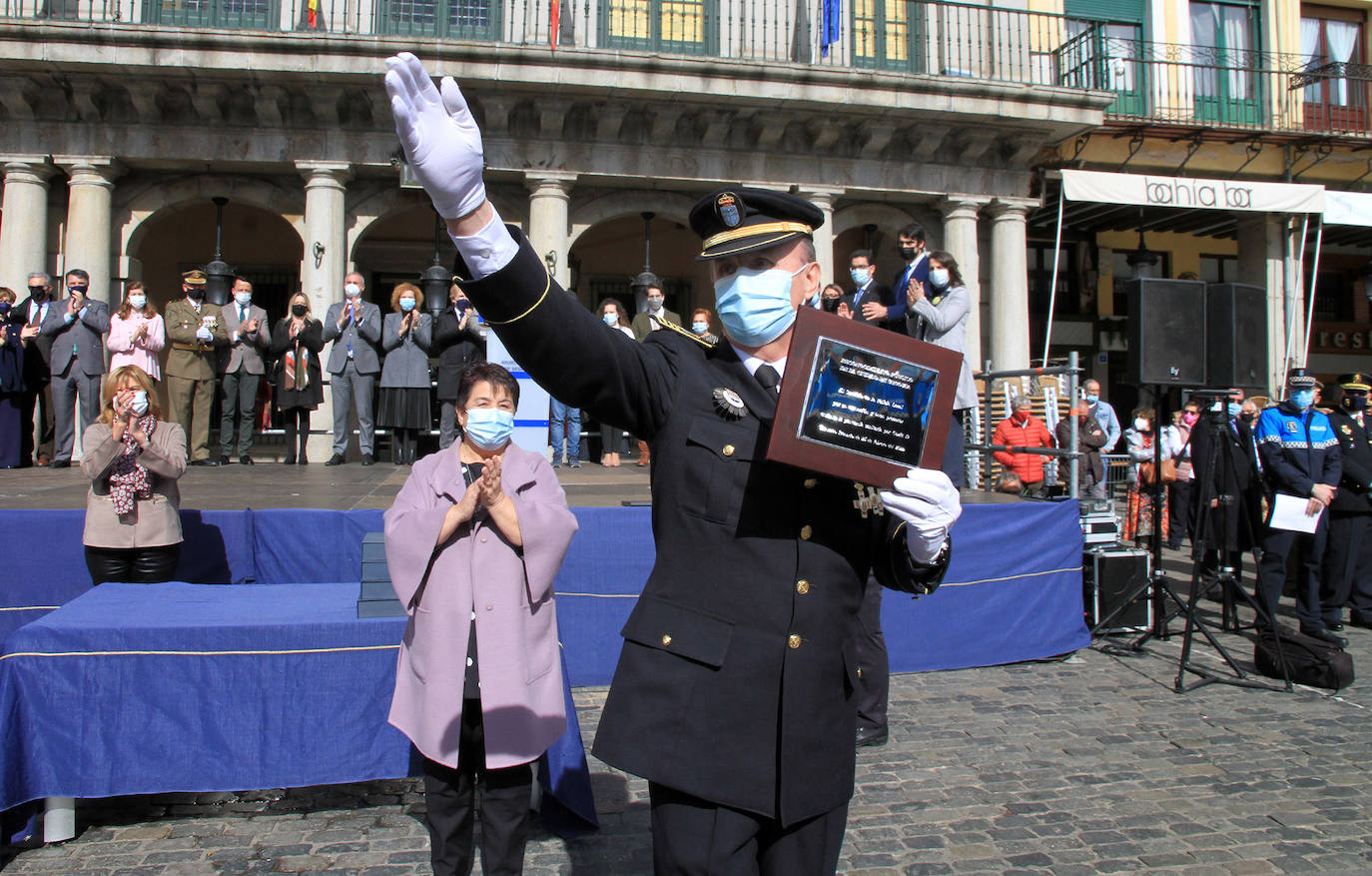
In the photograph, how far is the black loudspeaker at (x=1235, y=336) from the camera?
7.94 m

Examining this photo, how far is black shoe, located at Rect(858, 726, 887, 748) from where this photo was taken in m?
5.46

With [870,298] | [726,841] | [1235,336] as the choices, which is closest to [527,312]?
[726,841]

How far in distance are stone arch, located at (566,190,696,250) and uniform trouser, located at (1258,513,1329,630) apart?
10128mm

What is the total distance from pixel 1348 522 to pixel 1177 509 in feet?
10.9

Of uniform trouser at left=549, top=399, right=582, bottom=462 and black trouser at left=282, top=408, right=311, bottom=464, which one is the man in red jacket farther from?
black trouser at left=282, top=408, right=311, bottom=464

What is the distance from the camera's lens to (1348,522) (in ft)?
29.7

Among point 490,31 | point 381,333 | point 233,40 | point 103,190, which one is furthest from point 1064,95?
point 103,190

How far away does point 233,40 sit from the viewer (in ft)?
44.5

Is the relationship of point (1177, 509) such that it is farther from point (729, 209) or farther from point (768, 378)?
point (729, 209)

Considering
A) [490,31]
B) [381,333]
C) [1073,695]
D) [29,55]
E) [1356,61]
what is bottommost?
[1073,695]

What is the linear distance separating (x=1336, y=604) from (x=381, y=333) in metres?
10.6

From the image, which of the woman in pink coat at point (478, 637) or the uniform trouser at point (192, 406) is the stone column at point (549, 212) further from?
the woman in pink coat at point (478, 637)

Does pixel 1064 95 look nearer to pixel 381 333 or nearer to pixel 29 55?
pixel 381 333

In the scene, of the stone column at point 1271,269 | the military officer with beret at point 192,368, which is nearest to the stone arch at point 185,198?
the military officer with beret at point 192,368
